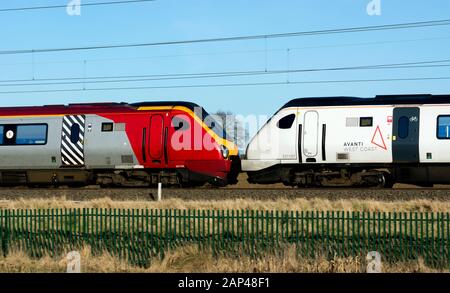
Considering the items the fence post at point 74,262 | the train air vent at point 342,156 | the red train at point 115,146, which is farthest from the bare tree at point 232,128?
the fence post at point 74,262

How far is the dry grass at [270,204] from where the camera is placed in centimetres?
2036

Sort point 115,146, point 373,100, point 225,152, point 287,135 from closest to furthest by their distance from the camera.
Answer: point 373,100 < point 287,135 < point 225,152 < point 115,146

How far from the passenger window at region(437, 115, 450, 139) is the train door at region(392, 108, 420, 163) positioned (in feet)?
2.79

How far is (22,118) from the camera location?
96.0ft

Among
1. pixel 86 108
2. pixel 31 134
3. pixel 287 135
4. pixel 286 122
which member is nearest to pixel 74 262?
pixel 287 135

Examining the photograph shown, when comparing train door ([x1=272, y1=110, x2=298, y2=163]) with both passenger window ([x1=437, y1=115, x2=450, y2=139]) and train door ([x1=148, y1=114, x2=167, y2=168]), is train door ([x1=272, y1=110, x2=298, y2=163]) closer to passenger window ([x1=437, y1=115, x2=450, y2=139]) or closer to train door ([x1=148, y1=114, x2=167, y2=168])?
train door ([x1=148, y1=114, x2=167, y2=168])

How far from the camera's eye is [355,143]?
25906mm

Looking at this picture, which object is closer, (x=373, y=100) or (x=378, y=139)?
(x=378, y=139)

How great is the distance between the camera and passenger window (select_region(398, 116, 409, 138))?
2538 cm

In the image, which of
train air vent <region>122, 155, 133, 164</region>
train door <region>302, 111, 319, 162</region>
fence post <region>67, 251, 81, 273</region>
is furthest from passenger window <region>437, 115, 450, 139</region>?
fence post <region>67, 251, 81, 273</region>

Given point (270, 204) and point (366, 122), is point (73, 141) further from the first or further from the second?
point (366, 122)

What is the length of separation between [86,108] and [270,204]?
38.5 feet
